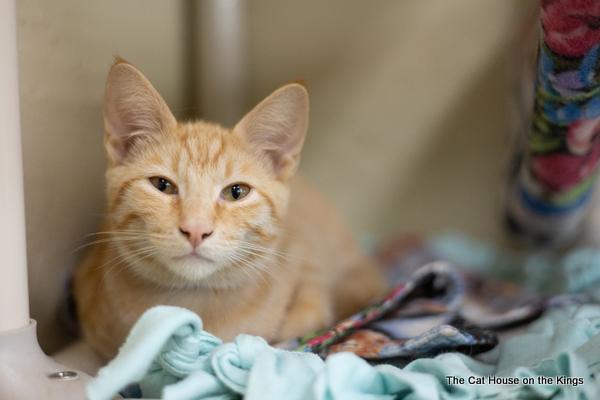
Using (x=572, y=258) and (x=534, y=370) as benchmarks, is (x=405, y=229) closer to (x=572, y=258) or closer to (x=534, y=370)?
(x=572, y=258)

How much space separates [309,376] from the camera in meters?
0.81

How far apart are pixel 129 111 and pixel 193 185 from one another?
0.65ft

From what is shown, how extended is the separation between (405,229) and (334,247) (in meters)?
0.59

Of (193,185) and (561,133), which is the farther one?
(561,133)

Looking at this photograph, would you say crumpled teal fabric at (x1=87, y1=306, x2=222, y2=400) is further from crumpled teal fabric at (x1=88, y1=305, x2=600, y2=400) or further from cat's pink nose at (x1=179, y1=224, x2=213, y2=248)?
cat's pink nose at (x1=179, y1=224, x2=213, y2=248)

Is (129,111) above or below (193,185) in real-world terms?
above

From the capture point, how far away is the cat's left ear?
1098 millimetres

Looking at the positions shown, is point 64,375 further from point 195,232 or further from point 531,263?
point 531,263

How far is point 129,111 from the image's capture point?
3.59 ft

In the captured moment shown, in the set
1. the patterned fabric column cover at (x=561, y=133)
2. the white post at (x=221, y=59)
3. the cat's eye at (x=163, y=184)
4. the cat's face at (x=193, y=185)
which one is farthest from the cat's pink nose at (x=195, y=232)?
the white post at (x=221, y=59)

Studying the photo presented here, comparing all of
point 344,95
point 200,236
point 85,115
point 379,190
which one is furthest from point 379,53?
point 200,236

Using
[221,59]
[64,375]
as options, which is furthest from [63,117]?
[221,59]

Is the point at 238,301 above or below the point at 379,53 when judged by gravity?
below

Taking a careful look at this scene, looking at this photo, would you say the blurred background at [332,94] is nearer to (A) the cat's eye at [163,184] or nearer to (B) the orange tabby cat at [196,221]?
(B) the orange tabby cat at [196,221]
